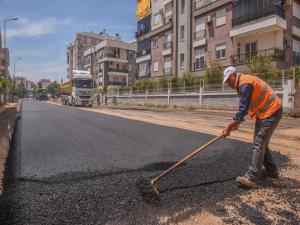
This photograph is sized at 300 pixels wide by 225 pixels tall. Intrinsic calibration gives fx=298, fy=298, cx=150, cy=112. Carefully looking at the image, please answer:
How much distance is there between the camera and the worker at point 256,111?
4.07 m

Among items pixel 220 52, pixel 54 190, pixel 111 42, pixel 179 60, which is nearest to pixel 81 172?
pixel 54 190

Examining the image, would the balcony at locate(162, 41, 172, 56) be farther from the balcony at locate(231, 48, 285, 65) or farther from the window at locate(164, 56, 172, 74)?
the balcony at locate(231, 48, 285, 65)

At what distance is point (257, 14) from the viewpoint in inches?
965

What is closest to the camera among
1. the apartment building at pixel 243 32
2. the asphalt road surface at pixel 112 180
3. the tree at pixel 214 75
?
the asphalt road surface at pixel 112 180

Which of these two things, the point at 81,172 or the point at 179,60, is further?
the point at 179,60

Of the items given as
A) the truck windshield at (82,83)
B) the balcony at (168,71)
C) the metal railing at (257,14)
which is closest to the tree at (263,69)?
the metal railing at (257,14)

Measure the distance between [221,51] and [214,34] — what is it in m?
2.06

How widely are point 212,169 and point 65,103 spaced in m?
32.6

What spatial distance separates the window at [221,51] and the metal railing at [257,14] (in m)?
2.35

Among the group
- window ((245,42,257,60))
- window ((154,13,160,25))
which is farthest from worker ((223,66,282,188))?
window ((154,13,160,25))

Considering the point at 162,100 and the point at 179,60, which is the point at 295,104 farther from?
the point at 179,60

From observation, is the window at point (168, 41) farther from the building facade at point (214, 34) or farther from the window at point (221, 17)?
the window at point (221, 17)

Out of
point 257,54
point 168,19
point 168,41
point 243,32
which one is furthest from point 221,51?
point 168,19

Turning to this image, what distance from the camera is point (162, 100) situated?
103 feet
